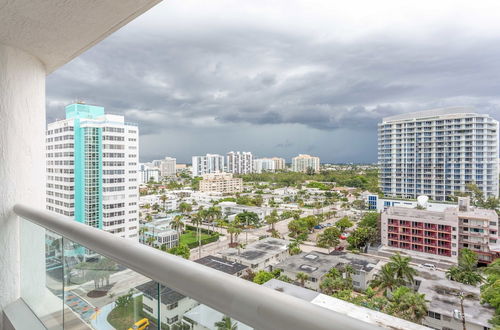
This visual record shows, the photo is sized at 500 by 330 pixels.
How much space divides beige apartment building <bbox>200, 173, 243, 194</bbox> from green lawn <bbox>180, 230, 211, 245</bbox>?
502 cm

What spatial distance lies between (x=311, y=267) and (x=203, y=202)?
34.7ft

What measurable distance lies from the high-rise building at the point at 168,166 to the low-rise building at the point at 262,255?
30.9 feet

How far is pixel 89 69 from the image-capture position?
20.0 feet

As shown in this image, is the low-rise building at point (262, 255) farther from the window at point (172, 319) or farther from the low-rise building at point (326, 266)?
the window at point (172, 319)

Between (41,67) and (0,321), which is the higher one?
(41,67)

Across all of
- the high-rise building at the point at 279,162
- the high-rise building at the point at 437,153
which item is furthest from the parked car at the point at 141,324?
the high-rise building at the point at 279,162

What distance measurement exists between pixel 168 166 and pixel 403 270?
15.6 m

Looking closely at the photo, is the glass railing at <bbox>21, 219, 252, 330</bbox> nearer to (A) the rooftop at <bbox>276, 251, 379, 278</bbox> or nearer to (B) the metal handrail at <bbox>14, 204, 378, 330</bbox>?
(B) the metal handrail at <bbox>14, 204, 378, 330</bbox>

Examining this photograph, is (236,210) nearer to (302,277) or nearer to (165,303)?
(302,277)

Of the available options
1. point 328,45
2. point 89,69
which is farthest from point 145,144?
point 328,45

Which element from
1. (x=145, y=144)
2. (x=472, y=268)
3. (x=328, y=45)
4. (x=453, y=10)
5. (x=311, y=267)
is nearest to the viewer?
(x=472, y=268)

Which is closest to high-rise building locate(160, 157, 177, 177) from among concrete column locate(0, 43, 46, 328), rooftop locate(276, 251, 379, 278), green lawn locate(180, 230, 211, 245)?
green lawn locate(180, 230, 211, 245)

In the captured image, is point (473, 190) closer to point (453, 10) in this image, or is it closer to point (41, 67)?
point (453, 10)

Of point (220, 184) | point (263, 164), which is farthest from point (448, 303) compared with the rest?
point (263, 164)
